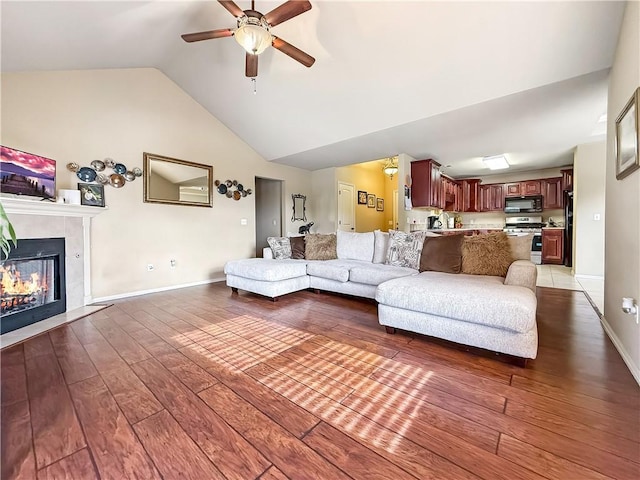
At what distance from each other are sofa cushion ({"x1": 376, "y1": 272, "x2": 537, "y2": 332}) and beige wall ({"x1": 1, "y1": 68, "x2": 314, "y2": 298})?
365 cm

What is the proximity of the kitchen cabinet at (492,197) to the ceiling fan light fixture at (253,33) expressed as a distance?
7.09 m

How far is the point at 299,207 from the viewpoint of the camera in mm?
6742

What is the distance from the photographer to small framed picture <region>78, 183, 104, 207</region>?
11.4 ft

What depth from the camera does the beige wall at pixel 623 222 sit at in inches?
68.4

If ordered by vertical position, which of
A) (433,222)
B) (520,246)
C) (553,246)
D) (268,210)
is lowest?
(553,246)

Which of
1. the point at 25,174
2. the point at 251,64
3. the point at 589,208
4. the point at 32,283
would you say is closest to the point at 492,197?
the point at 589,208

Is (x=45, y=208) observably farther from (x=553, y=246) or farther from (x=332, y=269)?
(x=553, y=246)

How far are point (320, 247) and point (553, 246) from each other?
5703 mm

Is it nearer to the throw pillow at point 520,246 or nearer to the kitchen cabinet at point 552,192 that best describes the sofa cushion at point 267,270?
the throw pillow at point 520,246

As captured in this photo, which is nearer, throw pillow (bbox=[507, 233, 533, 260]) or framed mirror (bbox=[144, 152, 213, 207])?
throw pillow (bbox=[507, 233, 533, 260])

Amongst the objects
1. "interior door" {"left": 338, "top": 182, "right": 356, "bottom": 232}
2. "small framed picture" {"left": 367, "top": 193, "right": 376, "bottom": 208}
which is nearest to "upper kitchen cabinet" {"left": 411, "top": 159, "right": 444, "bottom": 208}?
"interior door" {"left": 338, "top": 182, "right": 356, "bottom": 232}

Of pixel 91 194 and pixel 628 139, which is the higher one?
pixel 628 139

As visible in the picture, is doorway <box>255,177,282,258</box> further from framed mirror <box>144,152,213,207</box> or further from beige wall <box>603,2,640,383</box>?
beige wall <box>603,2,640,383</box>

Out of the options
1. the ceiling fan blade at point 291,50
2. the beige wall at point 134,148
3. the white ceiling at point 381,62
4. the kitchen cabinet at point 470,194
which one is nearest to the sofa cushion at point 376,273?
the white ceiling at point 381,62
